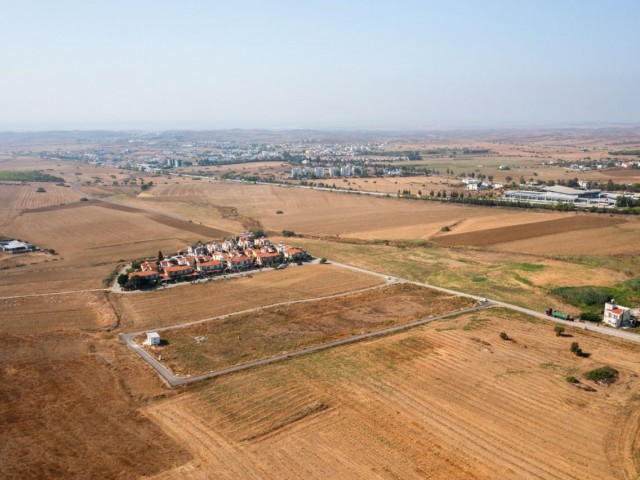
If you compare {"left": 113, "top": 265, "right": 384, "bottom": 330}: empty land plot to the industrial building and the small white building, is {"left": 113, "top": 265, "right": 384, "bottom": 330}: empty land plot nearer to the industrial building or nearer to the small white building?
the small white building

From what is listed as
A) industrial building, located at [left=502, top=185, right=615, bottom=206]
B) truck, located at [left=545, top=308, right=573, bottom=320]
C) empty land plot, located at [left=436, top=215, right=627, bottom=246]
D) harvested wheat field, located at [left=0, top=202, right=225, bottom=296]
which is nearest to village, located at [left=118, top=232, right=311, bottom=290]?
harvested wheat field, located at [left=0, top=202, right=225, bottom=296]

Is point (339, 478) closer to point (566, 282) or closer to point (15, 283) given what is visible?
point (566, 282)

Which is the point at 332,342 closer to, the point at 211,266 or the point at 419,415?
the point at 419,415

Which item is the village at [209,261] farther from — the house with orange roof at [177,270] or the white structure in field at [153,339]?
the white structure in field at [153,339]

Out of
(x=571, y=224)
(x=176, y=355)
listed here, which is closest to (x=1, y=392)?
(x=176, y=355)

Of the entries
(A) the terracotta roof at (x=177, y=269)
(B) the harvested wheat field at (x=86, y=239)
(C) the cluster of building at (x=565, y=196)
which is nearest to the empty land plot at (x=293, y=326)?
(A) the terracotta roof at (x=177, y=269)

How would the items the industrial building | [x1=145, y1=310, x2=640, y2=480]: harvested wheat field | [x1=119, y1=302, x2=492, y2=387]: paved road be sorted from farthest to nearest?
the industrial building
[x1=119, y1=302, x2=492, y2=387]: paved road
[x1=145, y1=310, x2=640, y2=480]: harvested wheat field
